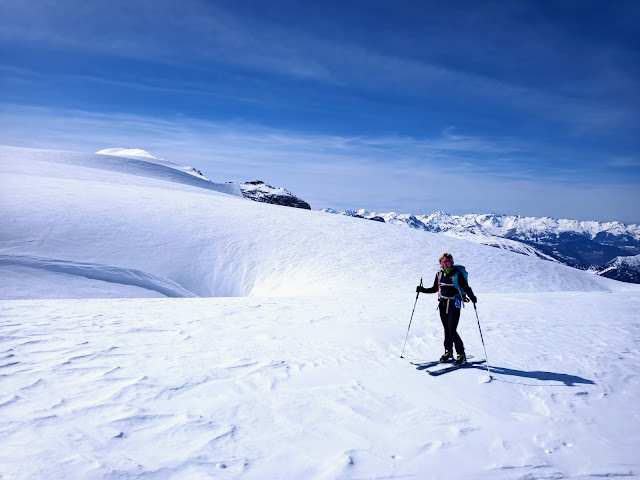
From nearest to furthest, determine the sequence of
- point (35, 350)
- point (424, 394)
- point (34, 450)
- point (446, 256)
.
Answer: point (34, 450) → point (424, 394) → point (35, 350) → point (446, 256)

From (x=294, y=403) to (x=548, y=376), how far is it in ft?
17.0

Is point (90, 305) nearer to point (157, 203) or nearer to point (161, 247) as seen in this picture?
point (161, 247)

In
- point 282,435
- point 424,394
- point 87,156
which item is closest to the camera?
point 282,435

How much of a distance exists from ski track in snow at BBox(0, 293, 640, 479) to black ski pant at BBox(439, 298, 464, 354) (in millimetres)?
564

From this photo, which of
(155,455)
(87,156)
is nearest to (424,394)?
(155,455)

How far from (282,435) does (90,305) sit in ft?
31.7

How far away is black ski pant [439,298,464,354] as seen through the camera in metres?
7.75

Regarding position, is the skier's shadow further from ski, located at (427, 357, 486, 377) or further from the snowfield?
ski, located at (427, 357, 486, 377)

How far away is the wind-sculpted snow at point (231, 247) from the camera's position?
19.2m

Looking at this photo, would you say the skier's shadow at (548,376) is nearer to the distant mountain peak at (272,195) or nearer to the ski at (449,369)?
the ski at (449,369)

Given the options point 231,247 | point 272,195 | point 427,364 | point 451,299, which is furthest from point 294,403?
point 272,195

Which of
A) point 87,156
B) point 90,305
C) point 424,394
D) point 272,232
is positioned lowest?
point 90,305

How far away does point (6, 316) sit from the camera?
30.9ft

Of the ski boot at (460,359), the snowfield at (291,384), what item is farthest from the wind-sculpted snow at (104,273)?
the ski boot at (460,359)
